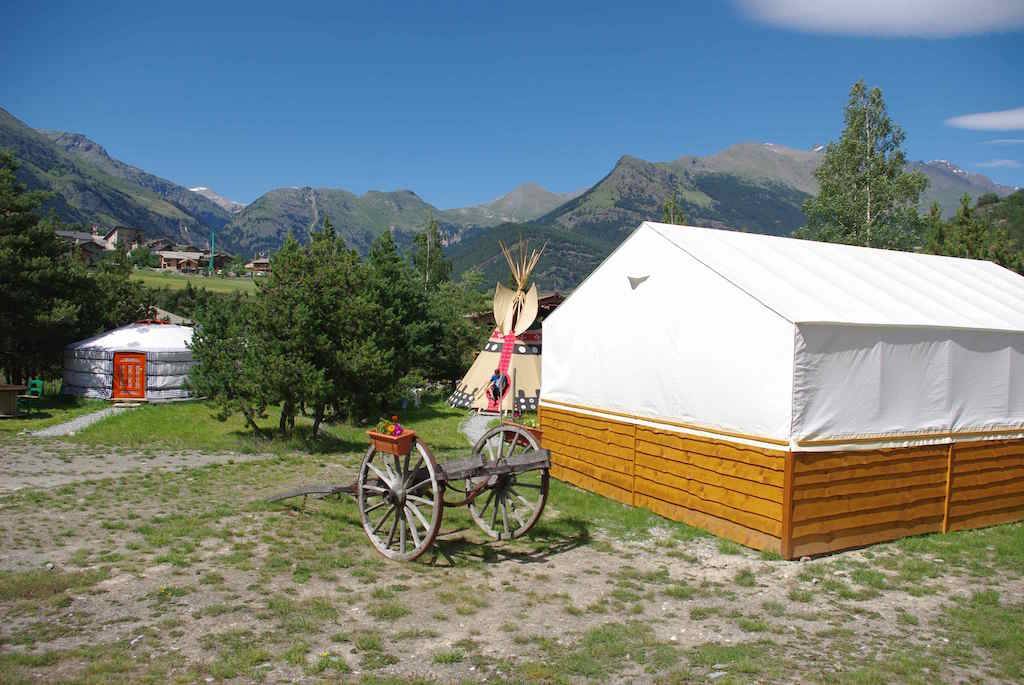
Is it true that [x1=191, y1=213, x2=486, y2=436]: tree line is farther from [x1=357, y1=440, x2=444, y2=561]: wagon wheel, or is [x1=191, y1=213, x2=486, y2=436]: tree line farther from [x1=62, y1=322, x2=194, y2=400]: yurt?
[x1=62, y1=322, x2=194, y2=400]: yurt

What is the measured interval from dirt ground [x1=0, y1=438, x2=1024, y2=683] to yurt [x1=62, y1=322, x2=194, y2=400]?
48.0ft

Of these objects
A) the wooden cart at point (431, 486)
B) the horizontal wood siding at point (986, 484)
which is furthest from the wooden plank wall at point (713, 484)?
the horizontal wood siding at point (986, 484)

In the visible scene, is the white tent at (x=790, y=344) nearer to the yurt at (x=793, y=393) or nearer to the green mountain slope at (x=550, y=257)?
the yurt at (x=793, y=393)

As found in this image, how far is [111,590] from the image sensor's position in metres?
6.34

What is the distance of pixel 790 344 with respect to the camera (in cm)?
817

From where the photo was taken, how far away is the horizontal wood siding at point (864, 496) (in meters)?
8.12

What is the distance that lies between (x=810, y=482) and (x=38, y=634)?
7724mm

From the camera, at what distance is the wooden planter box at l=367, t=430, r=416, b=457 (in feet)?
24.0

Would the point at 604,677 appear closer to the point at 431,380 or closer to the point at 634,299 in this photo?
the point at 634,299

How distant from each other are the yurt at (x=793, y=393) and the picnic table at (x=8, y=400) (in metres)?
17.4

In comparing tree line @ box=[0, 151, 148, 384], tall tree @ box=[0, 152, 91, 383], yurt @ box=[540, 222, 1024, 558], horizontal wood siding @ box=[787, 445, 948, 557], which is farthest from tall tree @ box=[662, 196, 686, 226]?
tall tree @ box=[0, 152, 91, 383]

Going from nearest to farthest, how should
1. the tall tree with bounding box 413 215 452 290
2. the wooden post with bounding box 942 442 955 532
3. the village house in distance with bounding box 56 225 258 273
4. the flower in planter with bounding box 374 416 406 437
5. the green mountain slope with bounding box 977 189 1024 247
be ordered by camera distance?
the flower in planter with bounding box 374 416 406 437, the wooden post with bounding box 942 442 955 532, the tall tree with bounding box 413 215 452 290, the green mountain slope with bounding box 977 189 1024 247, the village house in distance with bounding box 56 225 258 273

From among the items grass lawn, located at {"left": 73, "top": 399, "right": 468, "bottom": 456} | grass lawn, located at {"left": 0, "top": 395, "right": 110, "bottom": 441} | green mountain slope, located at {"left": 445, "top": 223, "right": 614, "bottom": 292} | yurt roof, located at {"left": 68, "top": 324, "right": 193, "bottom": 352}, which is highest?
green mountain slope, located at {"left": 445, "top": 223, "right": 614, "bottom": 292}

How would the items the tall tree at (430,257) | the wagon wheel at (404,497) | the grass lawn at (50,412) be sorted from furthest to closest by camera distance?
the tall tree at (430,257), the grass lawn at (50,412), the wagon wheel at (404,497)
